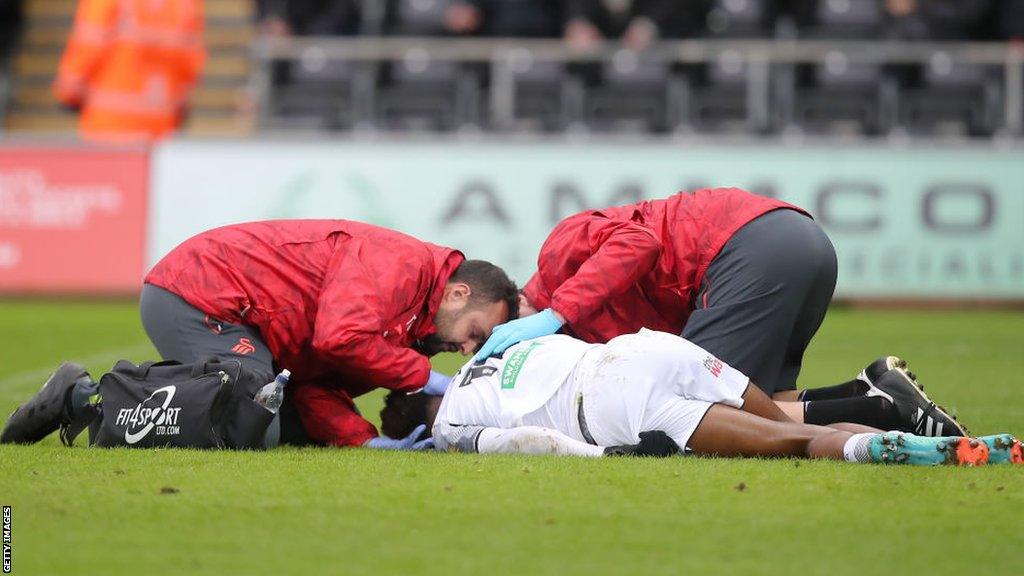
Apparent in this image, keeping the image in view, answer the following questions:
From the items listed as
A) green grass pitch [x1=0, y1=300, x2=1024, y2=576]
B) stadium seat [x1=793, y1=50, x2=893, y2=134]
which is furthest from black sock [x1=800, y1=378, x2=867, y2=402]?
stadium seat [x1=793, y1=50, x2=893, y2=134]

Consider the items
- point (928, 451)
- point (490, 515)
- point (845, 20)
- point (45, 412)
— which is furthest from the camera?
point (845, 20)

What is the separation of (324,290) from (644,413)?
142 centimetres

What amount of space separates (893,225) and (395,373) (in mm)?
9488

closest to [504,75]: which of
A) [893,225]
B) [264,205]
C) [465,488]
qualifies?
[264,205]

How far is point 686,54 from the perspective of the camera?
15719mm

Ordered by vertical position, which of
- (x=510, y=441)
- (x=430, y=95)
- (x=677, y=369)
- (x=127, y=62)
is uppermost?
(x=127, y=62)

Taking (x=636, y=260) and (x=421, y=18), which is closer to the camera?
(x=636, y=260)

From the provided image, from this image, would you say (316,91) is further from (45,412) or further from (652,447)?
(652,447)

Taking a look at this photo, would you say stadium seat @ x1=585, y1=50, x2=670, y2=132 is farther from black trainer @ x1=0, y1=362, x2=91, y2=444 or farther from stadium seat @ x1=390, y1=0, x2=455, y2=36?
black trainer @ x1=0, y1=362, x2=91, y2=444

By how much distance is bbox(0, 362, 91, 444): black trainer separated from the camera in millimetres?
6500

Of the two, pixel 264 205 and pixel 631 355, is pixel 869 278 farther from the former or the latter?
pixel 631 355

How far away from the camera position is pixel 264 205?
15.1 meters

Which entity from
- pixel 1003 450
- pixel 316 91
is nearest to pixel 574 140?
pixel 316 91

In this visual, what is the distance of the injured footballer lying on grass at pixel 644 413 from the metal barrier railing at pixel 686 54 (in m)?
9.37
